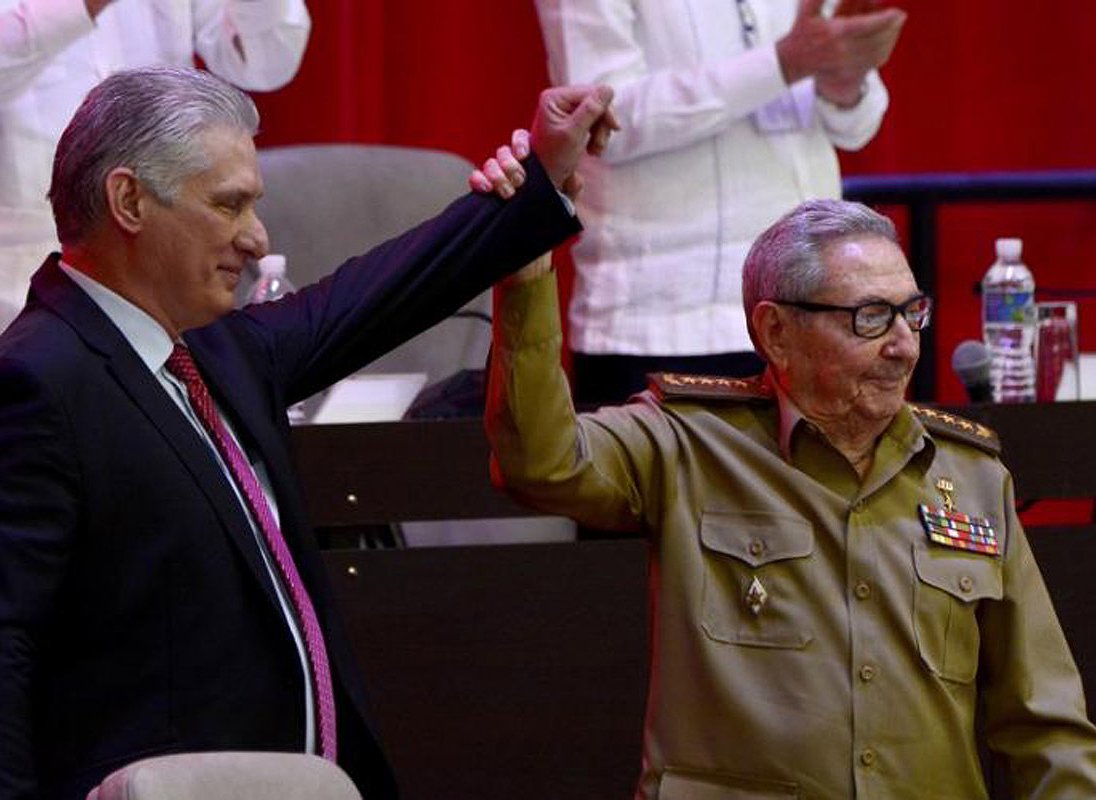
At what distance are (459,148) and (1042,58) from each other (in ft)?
4.55

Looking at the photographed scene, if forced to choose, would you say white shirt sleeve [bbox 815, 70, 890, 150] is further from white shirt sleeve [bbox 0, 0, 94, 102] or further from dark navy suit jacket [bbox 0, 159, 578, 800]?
dark navy suit jacket [bbox 0, 159, 578, 800]

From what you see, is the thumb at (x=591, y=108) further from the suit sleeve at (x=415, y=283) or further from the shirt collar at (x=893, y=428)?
the shirt collar at (x=893, y=428)

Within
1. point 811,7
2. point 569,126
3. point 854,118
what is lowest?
point 854,118

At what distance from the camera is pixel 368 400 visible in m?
3.77

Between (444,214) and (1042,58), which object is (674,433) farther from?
(1042,58)

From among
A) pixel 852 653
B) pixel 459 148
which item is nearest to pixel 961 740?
pixel 852 653

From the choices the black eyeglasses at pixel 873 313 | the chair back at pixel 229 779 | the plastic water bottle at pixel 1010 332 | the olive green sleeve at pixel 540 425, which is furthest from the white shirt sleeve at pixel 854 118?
the chair back at pixel 229 779

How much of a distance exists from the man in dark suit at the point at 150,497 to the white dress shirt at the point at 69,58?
99 cm

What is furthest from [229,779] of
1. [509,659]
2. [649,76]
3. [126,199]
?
[649,76]

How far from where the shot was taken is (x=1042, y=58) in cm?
553

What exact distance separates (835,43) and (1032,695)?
1507 millimetres

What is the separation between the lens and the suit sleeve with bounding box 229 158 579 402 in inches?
102

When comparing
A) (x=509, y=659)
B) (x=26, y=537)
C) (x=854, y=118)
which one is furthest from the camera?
(x=854, y=118)

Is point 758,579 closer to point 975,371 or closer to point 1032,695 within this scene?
point 1032,695
